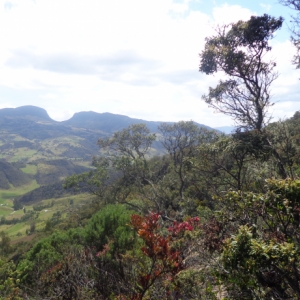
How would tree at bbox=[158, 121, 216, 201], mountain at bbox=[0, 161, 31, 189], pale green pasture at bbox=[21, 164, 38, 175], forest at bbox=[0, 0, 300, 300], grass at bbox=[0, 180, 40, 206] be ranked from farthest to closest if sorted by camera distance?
1. pale green pasture at bbox=[21, 164, 38, 175]
2. mountain at bbox=[0, 161, 31, 189]
3. grass at bbox=[0, 180, 40, 206]
4. tree at bbox=[158, 121, 216, 201]
5. forest at bbox=[0, 0, 300, 300]

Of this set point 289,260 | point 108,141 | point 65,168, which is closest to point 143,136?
point 108,141

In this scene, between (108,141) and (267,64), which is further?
(108,141)

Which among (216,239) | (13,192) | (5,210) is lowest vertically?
(13,192)

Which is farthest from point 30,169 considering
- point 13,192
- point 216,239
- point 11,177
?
point 216,239

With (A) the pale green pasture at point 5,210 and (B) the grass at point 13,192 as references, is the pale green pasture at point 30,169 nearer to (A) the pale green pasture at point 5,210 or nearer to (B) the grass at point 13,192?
(B) the grass at point 13,192

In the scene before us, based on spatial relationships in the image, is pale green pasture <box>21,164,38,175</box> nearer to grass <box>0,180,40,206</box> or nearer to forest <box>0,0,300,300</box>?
grass <box>0,180,40,206</box>

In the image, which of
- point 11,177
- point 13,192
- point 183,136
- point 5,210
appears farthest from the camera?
point 11,177

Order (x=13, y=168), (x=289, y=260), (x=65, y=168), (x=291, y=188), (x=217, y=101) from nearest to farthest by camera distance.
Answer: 1. (x=289, y=260)
2. (x=291, y=188)
3. (x=217, y=101)
4. (x=13, y=168)
5. (x=65, y=168)

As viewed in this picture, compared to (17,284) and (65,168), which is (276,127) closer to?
(17,284)

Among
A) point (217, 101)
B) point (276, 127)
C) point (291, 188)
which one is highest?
point (217, 101)

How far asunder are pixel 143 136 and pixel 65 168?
161810 millimetres

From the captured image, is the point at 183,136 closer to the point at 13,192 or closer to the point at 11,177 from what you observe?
the point at 13,192

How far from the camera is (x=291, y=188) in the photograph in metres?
3.13

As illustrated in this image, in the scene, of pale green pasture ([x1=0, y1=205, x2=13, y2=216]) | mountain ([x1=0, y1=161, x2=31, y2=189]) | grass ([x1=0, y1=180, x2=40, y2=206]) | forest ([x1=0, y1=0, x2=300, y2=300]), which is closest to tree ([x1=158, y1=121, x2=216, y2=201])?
forest ([x1=0, y1=0, x2=300, y2=300])
